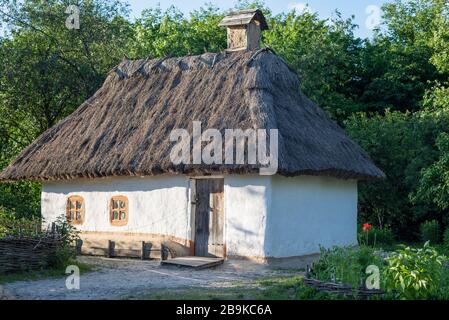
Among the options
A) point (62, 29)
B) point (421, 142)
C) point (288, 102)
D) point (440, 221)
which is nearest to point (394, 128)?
point (421, 142)

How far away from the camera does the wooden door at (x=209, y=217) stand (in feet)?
49.9

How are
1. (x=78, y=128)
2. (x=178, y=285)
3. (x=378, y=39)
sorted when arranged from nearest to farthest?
(x=178, y=285), (x=78, y=128), (x=378, y=39)

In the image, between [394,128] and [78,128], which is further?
[394,128]

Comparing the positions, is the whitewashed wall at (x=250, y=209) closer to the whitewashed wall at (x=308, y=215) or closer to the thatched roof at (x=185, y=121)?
the whitewashed wall at (x=308, y=215)

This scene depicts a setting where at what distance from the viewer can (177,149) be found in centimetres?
1534

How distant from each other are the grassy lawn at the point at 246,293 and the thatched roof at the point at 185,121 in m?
3.09

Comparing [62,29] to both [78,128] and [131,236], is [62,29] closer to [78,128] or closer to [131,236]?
[78,128]

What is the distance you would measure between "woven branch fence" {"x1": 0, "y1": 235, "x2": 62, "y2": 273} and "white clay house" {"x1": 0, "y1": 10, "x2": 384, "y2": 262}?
9.49ft

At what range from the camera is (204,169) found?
14523 millimetres

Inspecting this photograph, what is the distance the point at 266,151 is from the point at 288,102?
285 centimetres

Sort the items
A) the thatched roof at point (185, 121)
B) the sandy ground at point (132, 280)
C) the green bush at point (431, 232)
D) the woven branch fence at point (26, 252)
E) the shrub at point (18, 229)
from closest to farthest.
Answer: the sandy ground at point (132, 280)
the woven branch fence at point (26, 252)
the shrub at point (18, 229)
the thatched roof at point (185, 121)
the green bush at point (431, 232)

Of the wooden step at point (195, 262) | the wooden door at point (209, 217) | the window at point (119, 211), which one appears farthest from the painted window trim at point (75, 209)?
the wooden step at point (195, 262)

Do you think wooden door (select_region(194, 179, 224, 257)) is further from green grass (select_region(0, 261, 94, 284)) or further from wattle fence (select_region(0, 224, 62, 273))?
wattle fence (select_region(0, 224, 62, 273))
